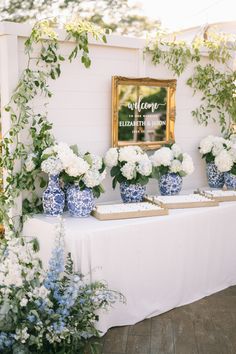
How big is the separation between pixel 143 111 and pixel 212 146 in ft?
2.35

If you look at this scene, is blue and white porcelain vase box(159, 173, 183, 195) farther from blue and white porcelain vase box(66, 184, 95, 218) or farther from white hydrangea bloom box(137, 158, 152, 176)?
blue and white porcelain vase box(66, 184, 95, 218)

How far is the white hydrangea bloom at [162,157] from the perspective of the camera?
3.28 m

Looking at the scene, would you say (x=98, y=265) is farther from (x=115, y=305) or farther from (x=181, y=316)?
(x=181, y=316)

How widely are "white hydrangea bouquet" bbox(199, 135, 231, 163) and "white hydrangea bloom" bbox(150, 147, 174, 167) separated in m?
0.48

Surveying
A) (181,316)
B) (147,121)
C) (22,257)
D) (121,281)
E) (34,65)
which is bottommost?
(181,316)

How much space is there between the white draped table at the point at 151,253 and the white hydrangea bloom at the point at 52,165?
31 centimetres

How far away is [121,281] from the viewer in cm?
274

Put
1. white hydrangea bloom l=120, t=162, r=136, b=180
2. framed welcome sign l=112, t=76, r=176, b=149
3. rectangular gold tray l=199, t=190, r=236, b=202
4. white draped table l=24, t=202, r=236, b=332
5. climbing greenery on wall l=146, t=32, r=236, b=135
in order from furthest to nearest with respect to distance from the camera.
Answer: climbing greenery on wall l=146, t=32, r=236, b=135
rectangular gold tray l=199, t=190, r=236, b=202
framed welcome sign l=112, t=76, r=176, b=149
white hydrangea bloom l=120, t=162, r=136, b=180
white draped table l=24, t=202, r=236, b=332

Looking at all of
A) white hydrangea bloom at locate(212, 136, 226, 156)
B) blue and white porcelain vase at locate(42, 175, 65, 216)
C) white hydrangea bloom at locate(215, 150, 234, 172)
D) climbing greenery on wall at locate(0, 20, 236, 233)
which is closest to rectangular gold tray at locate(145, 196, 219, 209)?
white hydrangea bloom at locate(215, 150, 234, 172)

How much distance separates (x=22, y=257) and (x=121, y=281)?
2.30 feet

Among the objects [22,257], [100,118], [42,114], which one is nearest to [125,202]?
[100,118]

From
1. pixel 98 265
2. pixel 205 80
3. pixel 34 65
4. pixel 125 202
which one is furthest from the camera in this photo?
pixel 205 80

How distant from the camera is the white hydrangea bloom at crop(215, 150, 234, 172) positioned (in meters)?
3.55

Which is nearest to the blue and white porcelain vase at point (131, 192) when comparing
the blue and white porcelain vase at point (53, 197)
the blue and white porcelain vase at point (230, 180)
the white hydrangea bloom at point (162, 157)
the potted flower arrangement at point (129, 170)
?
the potted flower arrangement at point (129, 170)
